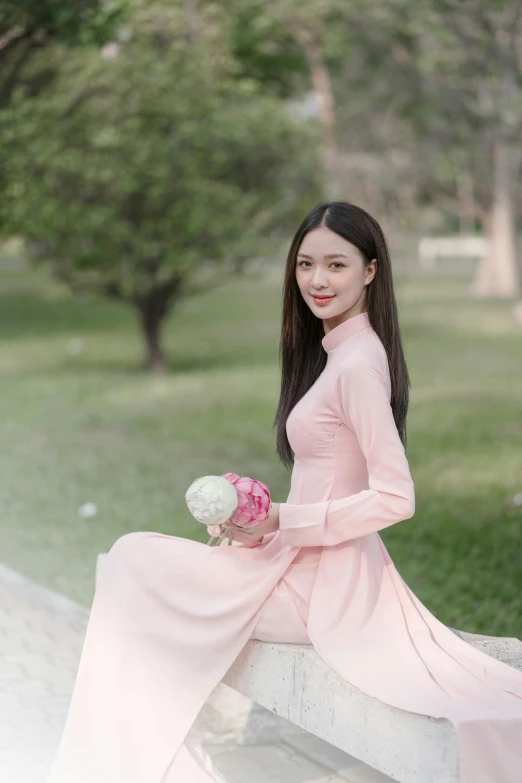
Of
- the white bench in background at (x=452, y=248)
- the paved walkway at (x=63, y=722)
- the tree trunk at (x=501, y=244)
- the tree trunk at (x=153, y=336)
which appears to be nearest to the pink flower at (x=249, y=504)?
the paved walkway at (x=63, y=722)

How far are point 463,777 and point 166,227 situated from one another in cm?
1375


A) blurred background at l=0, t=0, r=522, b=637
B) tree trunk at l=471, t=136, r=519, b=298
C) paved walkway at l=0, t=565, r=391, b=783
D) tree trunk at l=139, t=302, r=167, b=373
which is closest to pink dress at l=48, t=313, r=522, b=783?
paved walkway at l=0, t=565, r=391, b=783

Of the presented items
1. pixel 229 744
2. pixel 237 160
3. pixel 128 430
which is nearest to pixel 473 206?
pixel 237 160

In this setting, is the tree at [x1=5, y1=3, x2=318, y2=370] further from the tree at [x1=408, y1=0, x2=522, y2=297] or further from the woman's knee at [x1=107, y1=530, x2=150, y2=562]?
the woman's knee at [x1=107, y1=530, x2=150, y2=562]

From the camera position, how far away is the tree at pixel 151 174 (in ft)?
51.4

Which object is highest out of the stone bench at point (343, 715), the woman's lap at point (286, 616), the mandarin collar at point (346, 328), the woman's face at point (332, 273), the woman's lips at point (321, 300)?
the woman's face at point (332, 273)

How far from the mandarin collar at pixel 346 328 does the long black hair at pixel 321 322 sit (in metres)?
0.03

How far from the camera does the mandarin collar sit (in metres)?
3.53

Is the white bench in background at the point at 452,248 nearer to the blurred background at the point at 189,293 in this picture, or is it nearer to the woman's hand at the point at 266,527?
A: the blurred background at the point at 189,293

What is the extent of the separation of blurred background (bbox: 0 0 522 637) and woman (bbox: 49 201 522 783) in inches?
92.6

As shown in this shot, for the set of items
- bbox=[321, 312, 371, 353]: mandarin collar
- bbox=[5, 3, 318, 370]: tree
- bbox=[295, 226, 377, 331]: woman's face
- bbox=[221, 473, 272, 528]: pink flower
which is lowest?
bbox=[221, 473, 272, 528]: pink flower

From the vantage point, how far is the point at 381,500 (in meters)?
3.28

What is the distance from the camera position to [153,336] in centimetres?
1694

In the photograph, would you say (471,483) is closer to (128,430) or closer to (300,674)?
(128,430)
